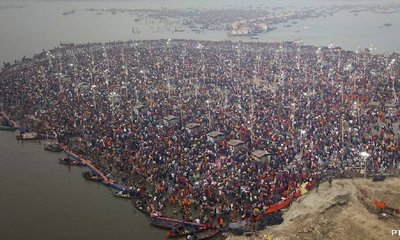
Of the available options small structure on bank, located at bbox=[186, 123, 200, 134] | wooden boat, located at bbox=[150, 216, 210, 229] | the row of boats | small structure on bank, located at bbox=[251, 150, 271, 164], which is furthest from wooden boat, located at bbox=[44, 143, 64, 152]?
small structure on bank, located at bbox=[251, 150, 271, 164]

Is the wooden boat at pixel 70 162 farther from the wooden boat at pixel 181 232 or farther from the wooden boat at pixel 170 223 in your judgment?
the wooden boat at pixel 181 232

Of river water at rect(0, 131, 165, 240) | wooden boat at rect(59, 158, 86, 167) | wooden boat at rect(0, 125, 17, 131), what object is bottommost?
river water at rect(0, 131, 165, 240)

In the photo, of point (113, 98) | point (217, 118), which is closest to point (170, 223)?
point (217, 118)

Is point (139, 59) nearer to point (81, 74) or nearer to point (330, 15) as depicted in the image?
point (81, 74)

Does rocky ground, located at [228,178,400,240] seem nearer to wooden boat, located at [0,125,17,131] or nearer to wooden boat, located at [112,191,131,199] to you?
wooden boat, located at [112,191,131,199]

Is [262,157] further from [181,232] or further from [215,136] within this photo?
[181,232]

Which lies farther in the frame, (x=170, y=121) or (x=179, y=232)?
(x=170, y=121)

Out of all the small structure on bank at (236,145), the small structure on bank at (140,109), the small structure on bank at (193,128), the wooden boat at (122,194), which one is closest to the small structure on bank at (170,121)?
the small structure on bank at (193,128)
